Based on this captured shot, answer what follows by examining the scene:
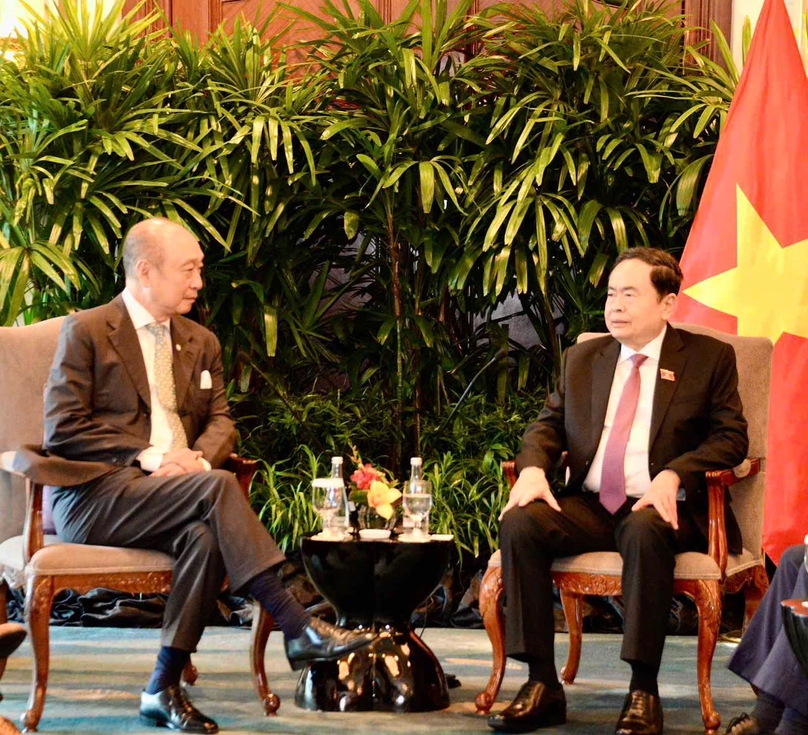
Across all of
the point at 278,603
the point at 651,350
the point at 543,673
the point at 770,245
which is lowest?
the point at 543,673

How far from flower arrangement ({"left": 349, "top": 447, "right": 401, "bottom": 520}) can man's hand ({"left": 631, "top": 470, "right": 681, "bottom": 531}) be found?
652 millimetres

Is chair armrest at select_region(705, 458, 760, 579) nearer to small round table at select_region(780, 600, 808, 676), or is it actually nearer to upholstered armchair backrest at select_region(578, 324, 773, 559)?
upholstered armchair backrest at select_region(578, 324, 773, 559)

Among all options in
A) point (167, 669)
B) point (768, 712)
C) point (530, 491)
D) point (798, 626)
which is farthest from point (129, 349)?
point (798, 626)

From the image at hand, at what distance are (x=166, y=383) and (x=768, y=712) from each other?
1.85 metres

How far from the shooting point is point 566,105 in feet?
15.9

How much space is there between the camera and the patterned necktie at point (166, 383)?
340 cm

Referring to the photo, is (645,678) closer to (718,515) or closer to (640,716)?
(640,716)

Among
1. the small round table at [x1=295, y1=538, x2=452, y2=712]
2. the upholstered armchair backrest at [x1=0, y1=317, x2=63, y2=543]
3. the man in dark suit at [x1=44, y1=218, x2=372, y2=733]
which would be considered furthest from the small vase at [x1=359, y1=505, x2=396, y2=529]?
the upholstered armchair backrest at [x1=0, y1=317, x2=63, y2=543]

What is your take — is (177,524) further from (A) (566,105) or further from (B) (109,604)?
(A) (566,105)

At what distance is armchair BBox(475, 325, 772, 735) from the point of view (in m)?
2.97

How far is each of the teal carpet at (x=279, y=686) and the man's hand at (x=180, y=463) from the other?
2.07 feet

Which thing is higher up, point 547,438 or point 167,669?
point 547,438

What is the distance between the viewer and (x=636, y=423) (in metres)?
3.31

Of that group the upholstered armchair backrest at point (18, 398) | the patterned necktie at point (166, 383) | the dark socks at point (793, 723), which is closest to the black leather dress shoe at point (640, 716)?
the dark socks at point (793, 723)
